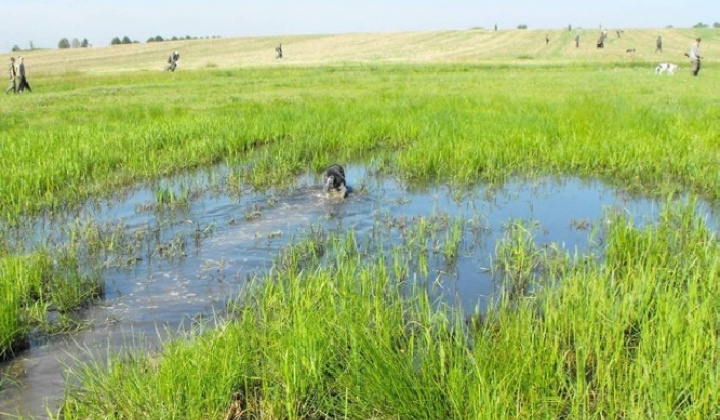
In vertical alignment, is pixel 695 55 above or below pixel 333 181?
above

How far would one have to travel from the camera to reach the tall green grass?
2949 mm

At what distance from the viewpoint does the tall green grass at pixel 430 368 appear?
9.68 ft

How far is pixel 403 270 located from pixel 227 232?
2.62 meters

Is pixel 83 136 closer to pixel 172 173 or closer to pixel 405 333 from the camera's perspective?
pixel 172 173

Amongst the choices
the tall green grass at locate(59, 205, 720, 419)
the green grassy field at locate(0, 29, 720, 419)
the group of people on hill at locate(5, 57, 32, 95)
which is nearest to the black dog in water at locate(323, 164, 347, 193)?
the green grassy field at locate(0, 29, 720, 419)

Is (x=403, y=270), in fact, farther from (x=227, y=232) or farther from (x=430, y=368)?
(x=227, y=232)

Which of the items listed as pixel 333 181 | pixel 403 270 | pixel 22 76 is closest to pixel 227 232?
pixel 333 181

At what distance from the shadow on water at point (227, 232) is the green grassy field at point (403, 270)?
1.06ft

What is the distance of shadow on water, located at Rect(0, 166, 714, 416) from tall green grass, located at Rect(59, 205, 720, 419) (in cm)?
61

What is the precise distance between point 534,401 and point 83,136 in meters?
10.9

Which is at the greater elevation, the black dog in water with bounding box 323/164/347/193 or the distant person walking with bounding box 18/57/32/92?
the distant person walking with bounding box 18/57/32/92

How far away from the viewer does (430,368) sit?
317 cm

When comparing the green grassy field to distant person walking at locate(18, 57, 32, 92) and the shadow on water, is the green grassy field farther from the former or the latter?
distant person walking at locate(18, 57, 32, 92)

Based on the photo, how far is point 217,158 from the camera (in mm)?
10977
